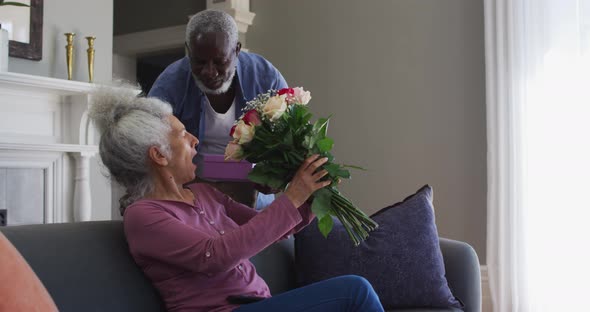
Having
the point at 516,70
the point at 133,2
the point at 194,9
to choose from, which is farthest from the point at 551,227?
the point at 133,2

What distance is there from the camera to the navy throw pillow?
2.51 metres

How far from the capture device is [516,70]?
13.5ft

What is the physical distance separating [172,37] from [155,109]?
4.26 m

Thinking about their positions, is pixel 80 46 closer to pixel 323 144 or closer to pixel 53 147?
pixel 53 147

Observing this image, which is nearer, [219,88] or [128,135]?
[128,135]

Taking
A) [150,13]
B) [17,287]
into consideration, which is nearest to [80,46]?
[150,13]

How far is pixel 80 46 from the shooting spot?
A: 4.66 meters

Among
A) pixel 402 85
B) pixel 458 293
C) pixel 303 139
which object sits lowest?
pixel 458 293

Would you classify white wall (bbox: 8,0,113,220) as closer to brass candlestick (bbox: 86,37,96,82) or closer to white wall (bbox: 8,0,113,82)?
white wall (bbox: 8,0,113,82)

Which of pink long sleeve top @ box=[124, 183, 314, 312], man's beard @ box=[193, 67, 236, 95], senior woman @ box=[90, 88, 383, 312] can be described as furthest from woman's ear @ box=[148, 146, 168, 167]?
man's beard @ box=[193, 67, 236, 95]

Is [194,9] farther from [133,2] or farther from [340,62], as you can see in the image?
[340,62]

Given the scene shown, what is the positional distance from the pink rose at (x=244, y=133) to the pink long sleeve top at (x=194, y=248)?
8.1 inches

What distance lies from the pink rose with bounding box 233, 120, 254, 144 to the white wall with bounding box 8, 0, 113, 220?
103 inches

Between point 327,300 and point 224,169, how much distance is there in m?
0.59
